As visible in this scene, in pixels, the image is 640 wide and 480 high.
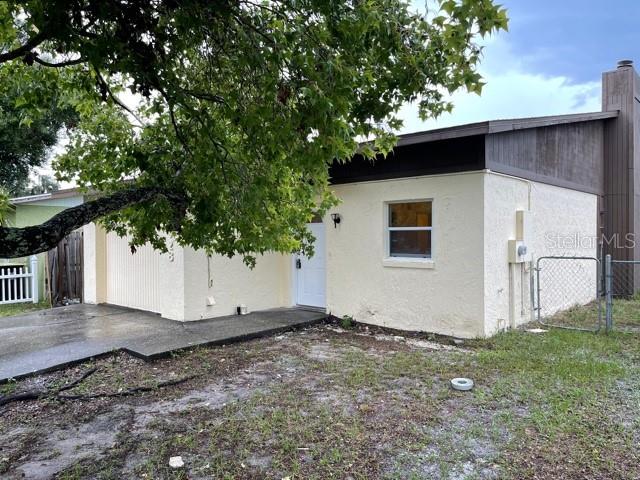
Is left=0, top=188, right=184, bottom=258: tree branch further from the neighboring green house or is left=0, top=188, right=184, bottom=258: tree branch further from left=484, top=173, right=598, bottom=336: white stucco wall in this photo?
the neighboring green house

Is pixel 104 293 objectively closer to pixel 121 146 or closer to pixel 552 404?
pixel 121 146

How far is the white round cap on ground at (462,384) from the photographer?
186 inches

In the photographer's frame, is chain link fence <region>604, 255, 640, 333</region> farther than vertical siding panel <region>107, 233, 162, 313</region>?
No

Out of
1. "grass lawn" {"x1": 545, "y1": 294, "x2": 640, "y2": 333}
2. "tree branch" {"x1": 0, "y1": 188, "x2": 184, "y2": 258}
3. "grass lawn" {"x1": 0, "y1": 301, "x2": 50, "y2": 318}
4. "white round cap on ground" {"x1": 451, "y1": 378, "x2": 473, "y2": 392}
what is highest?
"tree branch" {"x1": 0, "y1": 188, "x2": 184, "y2": 258}

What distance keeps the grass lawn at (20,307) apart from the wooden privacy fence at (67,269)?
51 centimetres

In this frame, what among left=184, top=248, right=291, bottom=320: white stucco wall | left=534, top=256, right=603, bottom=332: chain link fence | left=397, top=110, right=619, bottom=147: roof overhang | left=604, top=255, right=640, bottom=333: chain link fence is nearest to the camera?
left=397, top=110, right=619, bottom=147: roof overhang

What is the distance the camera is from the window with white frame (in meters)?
7.67

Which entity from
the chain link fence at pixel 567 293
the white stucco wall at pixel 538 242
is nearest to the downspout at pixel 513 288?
the white stucco wall at pixel 538 242

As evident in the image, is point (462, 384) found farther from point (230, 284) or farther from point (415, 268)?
point (230, 284)

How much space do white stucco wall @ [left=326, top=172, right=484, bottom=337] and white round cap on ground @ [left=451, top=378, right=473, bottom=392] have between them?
7.45ft

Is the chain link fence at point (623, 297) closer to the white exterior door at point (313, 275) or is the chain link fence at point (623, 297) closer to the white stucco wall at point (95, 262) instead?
the white exterior door at point (313, 275)

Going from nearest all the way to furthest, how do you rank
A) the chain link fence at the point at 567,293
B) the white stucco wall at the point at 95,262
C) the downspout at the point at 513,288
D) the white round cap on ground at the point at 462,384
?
the white round cap on ground at the point at 462,384, the downspout at the point at 513,288, the chain link fence at the point at 567,293, the white stucco wall at the point at 95,262

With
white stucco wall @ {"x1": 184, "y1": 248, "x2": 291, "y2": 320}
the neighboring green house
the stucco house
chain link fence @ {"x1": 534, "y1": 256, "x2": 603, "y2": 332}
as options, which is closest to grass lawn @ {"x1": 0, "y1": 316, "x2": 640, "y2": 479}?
the stucco house

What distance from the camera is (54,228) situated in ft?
9.32
